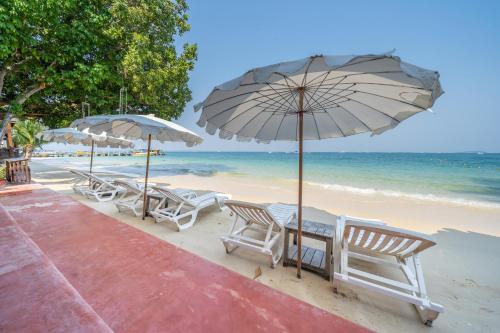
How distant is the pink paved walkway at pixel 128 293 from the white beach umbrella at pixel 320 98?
86 cm

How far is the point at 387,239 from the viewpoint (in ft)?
7.13

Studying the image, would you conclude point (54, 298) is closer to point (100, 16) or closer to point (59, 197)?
point (59, 197)

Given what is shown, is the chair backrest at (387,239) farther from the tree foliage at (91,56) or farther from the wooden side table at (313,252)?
the tree foliage at (91,56)

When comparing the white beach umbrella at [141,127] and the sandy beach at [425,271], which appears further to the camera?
the white beach umbrella at [141,127]

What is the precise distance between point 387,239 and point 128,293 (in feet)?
9.65

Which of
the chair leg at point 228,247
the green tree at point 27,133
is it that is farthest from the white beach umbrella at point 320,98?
the green tree at point 27,133

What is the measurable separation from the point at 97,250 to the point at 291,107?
3.65 metres

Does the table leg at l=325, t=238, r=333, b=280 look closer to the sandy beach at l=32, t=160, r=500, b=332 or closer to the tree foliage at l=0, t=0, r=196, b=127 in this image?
the sandy beach at l=32, t=160, r=500, b=332

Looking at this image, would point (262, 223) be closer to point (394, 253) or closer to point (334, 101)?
point (394, 253)

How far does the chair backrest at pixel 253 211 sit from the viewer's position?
2760 mm

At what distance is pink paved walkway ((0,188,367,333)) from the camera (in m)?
1.36

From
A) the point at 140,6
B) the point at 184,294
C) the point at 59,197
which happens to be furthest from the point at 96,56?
the point at 184,294

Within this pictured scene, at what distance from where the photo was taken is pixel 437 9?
9.99 m

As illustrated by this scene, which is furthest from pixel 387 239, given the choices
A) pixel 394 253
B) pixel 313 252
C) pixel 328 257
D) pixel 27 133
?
pixel 27 133
